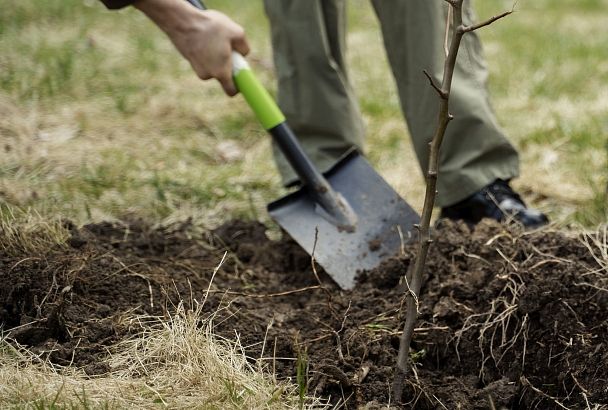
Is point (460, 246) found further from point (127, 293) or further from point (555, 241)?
point (127, 293)

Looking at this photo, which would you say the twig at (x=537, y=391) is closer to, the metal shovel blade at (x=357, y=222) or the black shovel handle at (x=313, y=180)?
the metal shovel blade at (x=357, y=222)

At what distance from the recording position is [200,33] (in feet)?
8.23

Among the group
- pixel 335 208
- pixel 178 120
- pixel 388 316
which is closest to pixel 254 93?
pixel 335 208

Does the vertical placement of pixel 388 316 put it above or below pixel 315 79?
below

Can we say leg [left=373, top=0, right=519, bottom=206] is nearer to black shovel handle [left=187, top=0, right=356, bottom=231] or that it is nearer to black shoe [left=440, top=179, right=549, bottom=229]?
black shoe [left=440, top=179, right=549, bottom=229]

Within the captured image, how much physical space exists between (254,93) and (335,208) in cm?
48

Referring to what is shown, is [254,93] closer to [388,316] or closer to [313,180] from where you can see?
[313,180]

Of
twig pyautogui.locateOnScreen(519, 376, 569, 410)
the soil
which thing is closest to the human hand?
the soil

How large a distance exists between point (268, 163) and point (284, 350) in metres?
1.95

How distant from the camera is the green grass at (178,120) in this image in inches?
136

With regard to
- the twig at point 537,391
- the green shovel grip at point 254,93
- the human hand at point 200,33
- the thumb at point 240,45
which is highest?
the human hand at point 200,33

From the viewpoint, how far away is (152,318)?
7.13ft

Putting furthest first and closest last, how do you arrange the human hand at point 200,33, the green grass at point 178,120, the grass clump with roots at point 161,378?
1. the green grass at point 178,120
2. the human hand at point 200,33
3. the grass clump with roots at point 161,378

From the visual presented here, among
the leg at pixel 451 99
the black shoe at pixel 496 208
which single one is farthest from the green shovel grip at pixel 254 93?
the black shoe at pixel 496 208
